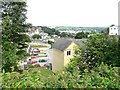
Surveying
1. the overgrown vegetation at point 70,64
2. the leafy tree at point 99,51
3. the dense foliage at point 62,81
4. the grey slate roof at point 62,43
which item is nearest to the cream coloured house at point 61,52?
the grey slate roof at point 62,43

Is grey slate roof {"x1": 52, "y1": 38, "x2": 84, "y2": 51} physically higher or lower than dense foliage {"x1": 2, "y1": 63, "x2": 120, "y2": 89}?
lower

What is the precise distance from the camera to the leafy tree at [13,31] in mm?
5010

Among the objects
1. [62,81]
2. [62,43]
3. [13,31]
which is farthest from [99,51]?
[62,43]

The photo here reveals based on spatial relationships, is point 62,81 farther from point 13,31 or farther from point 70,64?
point 13,31

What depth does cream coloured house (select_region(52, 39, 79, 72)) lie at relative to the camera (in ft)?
23.8

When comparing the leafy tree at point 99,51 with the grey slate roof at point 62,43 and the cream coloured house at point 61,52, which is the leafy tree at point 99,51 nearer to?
the cream coloured house at point 61,52

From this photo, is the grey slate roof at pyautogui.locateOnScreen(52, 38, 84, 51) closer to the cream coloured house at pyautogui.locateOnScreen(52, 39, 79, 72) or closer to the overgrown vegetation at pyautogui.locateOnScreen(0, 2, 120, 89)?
the cream coloured house at pyautogui.locateOnScreen(52, 39, 79, 72)

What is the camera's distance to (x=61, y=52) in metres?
7.80

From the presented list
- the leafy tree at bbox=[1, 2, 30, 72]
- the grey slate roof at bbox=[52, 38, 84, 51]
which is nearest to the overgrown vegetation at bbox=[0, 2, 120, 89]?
the leafy tree at bbox=[1, 2, 30, 72]

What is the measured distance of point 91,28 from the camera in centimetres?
352

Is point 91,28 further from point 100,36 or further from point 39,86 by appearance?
point 39,86

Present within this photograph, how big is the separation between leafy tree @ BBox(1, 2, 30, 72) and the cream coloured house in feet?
5.47

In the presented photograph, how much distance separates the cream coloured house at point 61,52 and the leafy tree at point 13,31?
1.67 metres

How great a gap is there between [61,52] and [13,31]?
103 inches
